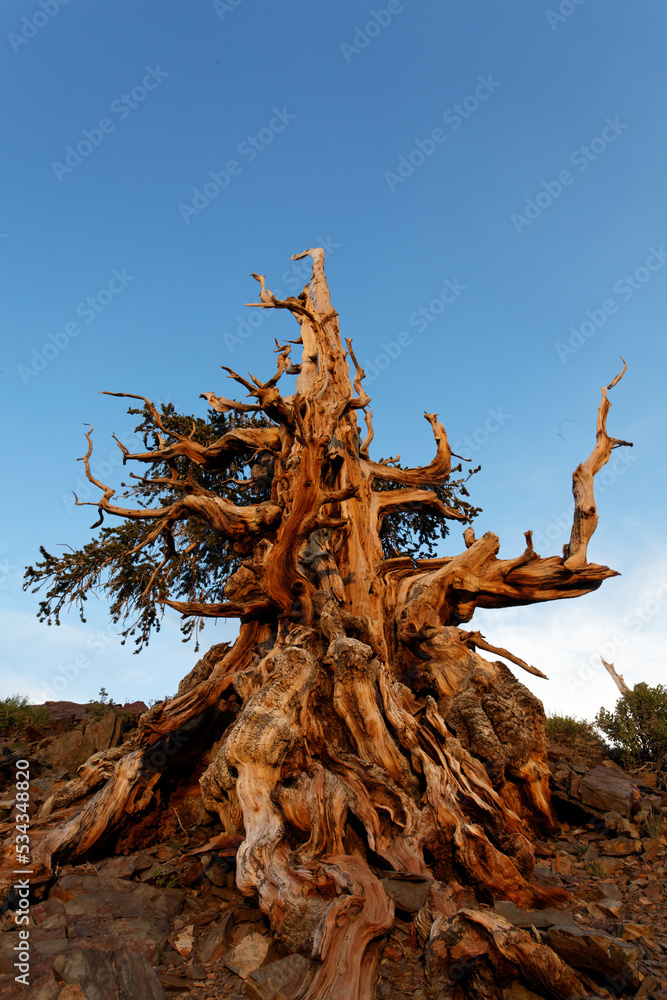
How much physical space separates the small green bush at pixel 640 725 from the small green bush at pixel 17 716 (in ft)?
28.4

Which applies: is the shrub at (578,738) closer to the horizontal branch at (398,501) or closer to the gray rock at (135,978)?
the horizontal branch at (398,501)

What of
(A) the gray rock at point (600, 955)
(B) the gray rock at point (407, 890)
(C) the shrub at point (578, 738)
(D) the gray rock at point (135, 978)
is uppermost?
(C) the shrub at point (578, 738)

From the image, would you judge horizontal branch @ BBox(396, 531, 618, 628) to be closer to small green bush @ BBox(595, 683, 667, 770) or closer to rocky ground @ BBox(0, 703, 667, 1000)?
small green bush @ BBox(595, 683, 667, 770)

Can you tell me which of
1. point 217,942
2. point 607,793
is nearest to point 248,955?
point 217,942

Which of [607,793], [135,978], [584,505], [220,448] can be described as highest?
[220,448]

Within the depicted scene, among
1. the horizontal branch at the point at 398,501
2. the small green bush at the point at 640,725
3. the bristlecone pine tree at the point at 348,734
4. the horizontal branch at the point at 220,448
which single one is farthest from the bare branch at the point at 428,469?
the small green bush at the point at 640,725

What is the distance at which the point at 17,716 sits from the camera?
9.95 metres

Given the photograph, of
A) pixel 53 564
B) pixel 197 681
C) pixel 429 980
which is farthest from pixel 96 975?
pixel 53 564

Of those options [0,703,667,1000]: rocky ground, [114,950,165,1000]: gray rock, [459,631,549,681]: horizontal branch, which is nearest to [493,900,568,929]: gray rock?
[0,703,667,1000]: rocky ground

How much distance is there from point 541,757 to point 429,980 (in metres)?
3.56

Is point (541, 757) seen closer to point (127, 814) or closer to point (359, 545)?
point (359, 545)

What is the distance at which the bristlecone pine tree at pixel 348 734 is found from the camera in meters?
3.82

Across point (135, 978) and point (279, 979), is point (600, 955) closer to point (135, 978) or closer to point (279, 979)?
point (279, 979)

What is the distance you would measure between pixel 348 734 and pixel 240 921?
207 centimetres
